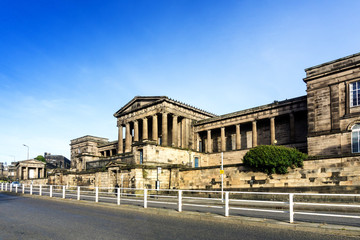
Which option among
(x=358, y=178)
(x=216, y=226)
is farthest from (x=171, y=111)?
(x=216, y=226)

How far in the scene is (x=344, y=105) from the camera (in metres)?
28.6

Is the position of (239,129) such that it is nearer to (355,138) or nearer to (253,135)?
(253,135)

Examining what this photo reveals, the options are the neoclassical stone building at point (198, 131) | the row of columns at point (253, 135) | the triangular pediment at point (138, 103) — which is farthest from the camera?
the triangular pediment at point (138, 103)

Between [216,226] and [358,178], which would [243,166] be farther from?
[216,226]

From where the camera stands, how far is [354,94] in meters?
28.2

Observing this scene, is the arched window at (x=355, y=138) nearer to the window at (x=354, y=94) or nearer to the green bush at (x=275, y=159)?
the window at (x=354, y=94)

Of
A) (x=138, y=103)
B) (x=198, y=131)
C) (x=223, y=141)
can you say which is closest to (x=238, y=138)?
(x=223, y=141)

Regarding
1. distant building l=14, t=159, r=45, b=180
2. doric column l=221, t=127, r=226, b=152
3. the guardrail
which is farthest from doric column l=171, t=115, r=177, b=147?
distant building l=14, t=159, r=45, b=180

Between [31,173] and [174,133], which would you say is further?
[31,173]

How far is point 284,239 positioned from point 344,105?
25.3 metres

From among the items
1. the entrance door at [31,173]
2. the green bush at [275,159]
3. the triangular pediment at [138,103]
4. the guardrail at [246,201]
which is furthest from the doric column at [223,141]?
the entrance door at [31,173]

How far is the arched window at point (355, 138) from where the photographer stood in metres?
27.0

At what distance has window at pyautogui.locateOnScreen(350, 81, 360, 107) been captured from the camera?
2789 centimetres

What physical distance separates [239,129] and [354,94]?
67.2ft
